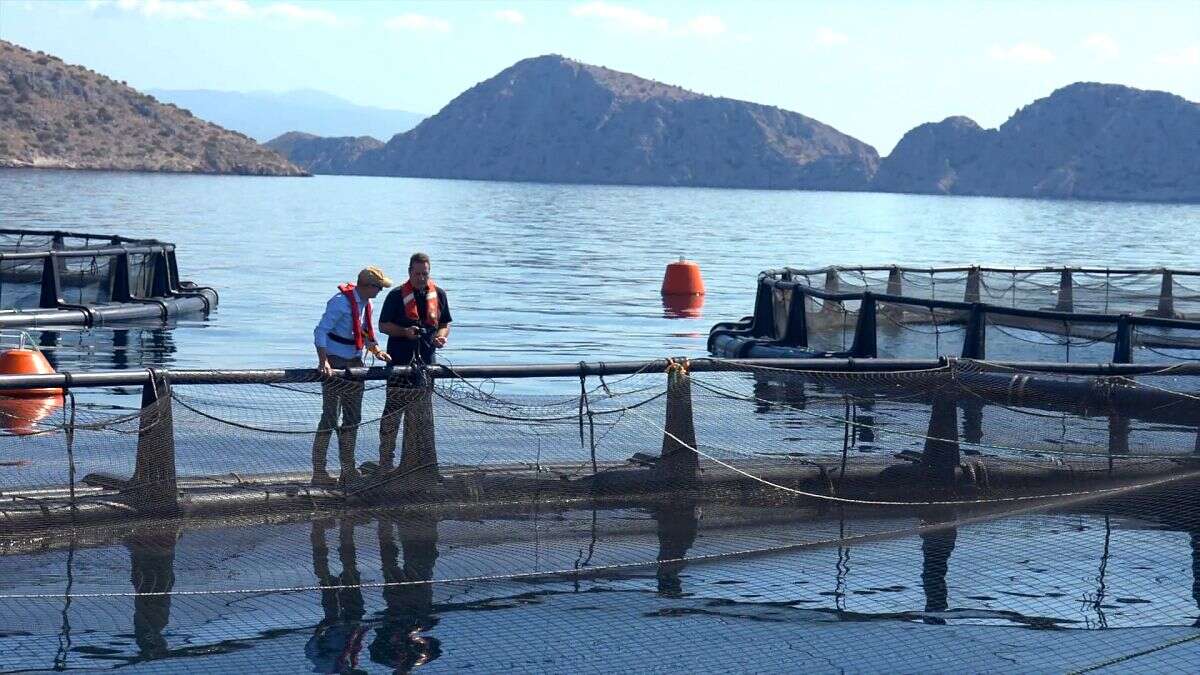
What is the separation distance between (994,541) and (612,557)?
8.78 feet

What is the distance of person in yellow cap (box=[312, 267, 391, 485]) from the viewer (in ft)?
34.6

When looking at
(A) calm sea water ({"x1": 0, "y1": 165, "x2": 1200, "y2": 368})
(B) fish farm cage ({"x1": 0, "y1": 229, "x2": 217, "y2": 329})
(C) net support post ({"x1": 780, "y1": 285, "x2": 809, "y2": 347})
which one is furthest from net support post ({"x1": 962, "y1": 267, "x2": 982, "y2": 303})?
(B) fish farm cage ({"x1": 0, "y1": 229, "x2": 217, "y2": 329})

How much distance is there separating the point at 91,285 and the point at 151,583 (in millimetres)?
17212

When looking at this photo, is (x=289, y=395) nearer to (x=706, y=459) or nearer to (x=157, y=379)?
(x=157, y=379)

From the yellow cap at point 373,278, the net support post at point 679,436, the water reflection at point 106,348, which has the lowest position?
the water reflection at point 106,348

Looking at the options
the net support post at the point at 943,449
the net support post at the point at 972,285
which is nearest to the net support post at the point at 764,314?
the net support post at the point at 972,285

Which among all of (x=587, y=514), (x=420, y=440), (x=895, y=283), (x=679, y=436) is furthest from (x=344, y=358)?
(x=895, y=283)

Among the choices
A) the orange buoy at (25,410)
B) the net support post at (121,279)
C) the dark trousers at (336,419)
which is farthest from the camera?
the net support post at (121,279)

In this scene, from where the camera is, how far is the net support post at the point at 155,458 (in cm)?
998

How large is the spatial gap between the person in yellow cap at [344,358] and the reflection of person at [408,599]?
1.82 feet

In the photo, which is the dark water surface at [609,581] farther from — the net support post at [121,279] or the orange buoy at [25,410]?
the net support post at [121,279]

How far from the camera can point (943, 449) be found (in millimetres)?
12039

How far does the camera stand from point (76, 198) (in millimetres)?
104438

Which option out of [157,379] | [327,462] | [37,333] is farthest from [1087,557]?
[37,333]
